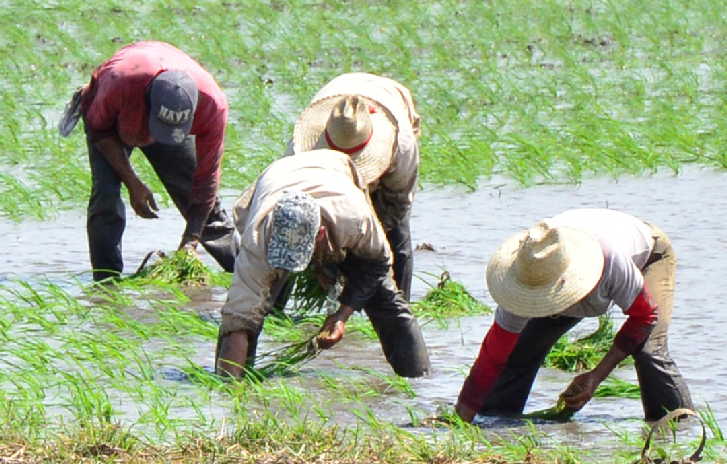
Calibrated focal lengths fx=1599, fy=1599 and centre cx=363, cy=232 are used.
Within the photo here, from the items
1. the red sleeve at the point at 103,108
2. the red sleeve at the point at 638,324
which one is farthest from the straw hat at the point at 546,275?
the red sleeve at the point at 103,108

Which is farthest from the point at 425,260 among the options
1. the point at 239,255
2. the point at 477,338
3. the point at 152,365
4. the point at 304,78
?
the point at 304,78

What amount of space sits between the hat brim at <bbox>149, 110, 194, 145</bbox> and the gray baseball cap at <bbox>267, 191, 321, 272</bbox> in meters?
1.94

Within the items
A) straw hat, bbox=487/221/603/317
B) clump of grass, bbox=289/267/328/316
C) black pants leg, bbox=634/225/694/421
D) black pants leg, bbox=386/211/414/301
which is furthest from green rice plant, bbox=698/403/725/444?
clump of grass, bbox=289/267/328/316

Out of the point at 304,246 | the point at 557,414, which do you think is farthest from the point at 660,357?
the point at 304,246

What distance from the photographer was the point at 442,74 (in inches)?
522

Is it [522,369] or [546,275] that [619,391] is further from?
[546,275]

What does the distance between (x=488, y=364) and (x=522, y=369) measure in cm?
46

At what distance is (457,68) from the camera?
13492mm

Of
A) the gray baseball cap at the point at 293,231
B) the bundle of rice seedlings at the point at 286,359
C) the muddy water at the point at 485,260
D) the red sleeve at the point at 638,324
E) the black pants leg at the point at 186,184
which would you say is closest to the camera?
the gray baseball cap at the point at 293,231

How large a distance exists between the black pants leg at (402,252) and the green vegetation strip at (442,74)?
284cm

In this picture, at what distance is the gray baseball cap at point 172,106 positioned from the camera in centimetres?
671

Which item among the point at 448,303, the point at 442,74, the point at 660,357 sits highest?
the point at 660,357

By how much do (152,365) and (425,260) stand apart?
2424mm

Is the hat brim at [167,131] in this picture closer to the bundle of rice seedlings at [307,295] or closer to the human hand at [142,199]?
the human hand at [142,199]
